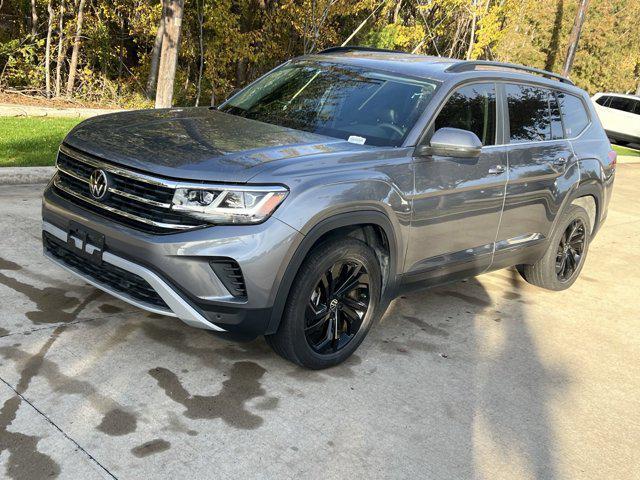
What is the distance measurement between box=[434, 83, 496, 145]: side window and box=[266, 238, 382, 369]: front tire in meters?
1.11

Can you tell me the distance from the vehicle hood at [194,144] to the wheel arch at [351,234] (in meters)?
0.40

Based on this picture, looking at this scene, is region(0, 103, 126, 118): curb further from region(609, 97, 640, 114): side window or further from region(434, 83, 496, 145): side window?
region(609, 97, 640, 114): side window

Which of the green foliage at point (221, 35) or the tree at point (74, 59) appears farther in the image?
the green foliage at point (221, 35)

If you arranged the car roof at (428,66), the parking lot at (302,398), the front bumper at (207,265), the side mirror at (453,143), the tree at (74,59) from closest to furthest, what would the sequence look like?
the parking lot at (302,398) < the front bumper at (207,265) < the side mirror at (453,143) < the car roof at (428,66) < the tree at (74,59)

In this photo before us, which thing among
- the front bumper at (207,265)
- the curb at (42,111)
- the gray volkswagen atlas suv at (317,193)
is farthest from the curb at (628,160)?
the front bumper at (207,265)

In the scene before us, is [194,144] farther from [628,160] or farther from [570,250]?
[628,160]

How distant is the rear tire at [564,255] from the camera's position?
19.6ft

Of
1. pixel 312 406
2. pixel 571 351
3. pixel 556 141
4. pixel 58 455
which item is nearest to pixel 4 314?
pixel 58 455

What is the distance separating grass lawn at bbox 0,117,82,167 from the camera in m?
8.27

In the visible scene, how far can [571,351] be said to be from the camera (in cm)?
501

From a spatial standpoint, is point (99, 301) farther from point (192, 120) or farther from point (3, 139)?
point (3, 139)

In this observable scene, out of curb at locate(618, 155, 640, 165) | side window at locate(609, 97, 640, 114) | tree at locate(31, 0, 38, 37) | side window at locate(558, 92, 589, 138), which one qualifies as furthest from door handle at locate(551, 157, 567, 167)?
side window at locate(609, 97, 640, 114)

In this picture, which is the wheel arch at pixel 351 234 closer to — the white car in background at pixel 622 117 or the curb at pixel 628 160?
the curb at pixel 628 160

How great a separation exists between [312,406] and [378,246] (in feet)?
3.52
